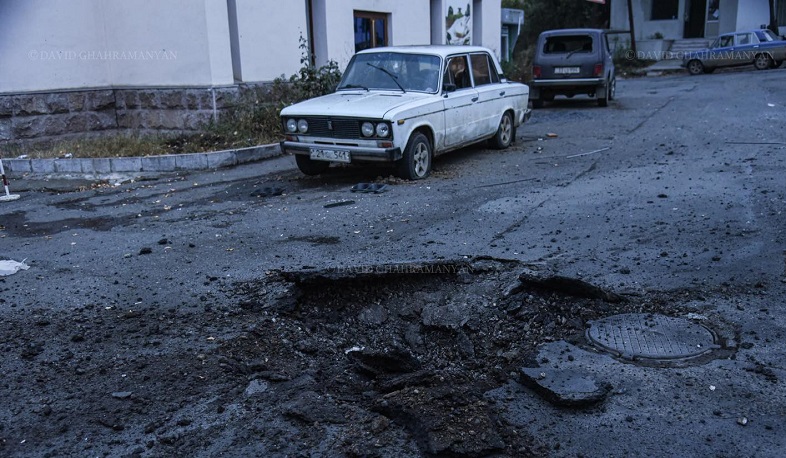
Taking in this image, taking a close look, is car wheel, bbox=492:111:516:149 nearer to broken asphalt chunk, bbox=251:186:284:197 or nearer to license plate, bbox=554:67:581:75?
broken asphalt chunk, bbox=251:186:284:197

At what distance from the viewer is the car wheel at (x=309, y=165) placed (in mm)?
9500

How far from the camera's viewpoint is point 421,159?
9.23 meters

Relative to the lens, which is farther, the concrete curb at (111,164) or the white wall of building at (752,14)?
the white wall of building at (752,14)

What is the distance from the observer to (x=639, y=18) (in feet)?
124

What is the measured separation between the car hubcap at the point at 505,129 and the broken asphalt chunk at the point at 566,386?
8050mm

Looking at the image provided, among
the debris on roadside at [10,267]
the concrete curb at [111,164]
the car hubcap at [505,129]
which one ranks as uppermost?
the car hubcap at [505,129]

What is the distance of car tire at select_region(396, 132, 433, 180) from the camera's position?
8930mm

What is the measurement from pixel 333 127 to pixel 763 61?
25.1m

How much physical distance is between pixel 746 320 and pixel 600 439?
1778 millimetres

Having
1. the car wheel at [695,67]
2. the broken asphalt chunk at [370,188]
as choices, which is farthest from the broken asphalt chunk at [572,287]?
the car wheel at [695,67]

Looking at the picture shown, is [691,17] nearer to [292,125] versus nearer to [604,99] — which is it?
[604,99]

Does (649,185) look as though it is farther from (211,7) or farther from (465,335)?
(211,7)

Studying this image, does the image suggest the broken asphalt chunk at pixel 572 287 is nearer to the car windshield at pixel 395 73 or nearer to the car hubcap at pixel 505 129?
the car windshield at pixel 395 73

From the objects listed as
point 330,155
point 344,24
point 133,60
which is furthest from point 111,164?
point 344,24
